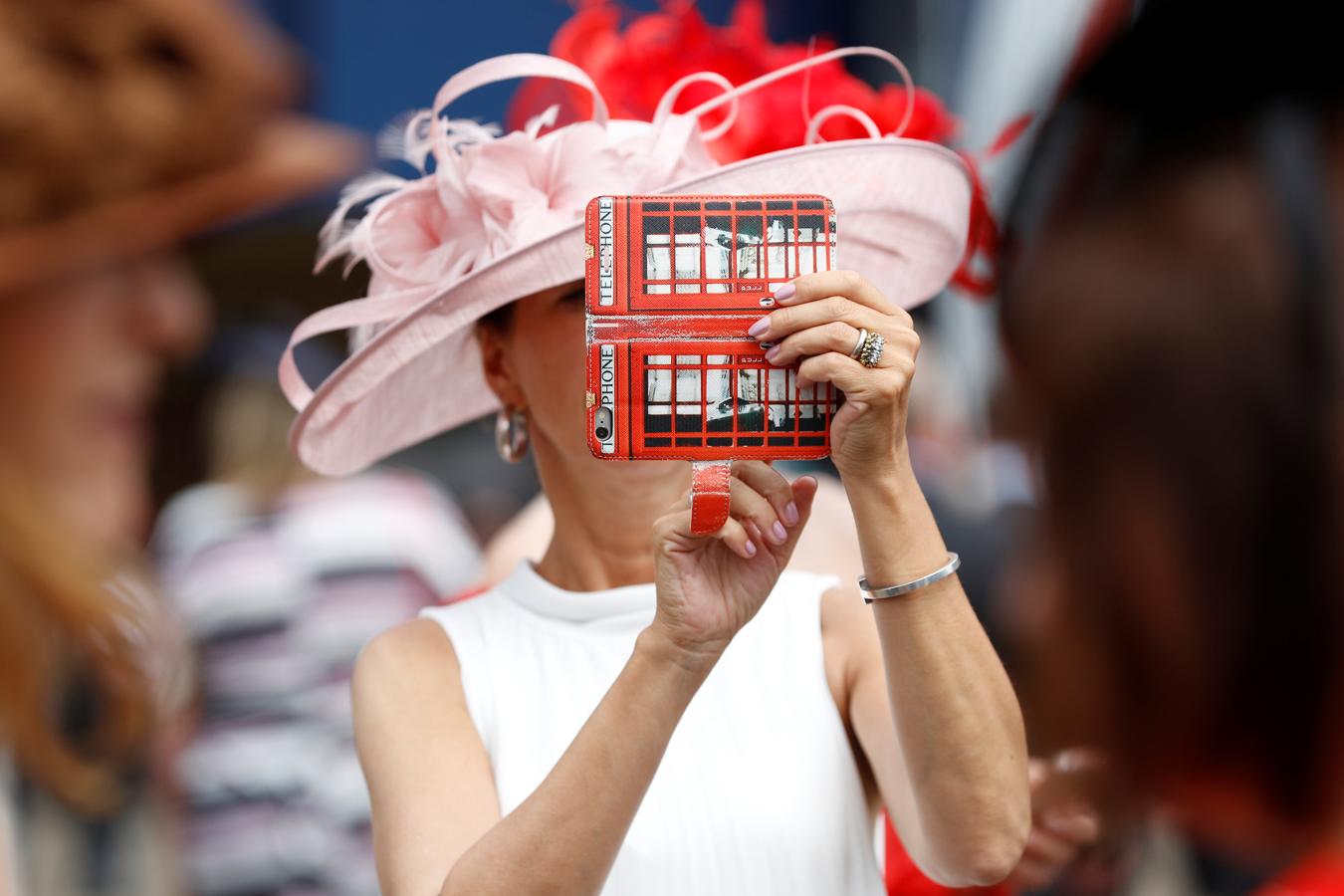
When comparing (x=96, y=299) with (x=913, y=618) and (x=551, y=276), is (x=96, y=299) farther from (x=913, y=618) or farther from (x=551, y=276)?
(x=913, y=618)

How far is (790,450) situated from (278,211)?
2.81 meters

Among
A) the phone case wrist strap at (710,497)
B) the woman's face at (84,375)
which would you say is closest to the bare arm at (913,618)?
the phone case wrist strap at (710,497)

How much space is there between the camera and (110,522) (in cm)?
246

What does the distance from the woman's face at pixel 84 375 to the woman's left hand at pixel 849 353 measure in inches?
40.3

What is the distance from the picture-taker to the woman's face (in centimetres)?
191

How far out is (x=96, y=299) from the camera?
80.8 inches

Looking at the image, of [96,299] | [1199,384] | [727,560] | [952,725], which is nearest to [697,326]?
[727,560]

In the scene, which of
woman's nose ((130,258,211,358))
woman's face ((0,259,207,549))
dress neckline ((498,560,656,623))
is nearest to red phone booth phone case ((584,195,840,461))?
dress neckline ((498,560,656,623))

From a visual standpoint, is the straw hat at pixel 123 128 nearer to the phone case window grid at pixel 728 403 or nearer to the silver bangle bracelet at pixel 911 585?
the phone case window grid at pixel 728 403

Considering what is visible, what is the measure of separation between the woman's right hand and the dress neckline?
0.31 m

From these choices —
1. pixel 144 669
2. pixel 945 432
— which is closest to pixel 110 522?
pixel 144 669

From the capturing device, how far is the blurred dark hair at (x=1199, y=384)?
0.68 meters

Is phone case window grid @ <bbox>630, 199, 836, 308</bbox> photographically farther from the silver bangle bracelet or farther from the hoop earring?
the hoop earring

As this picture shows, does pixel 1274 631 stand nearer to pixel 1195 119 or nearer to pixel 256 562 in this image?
pixel 1195 119
